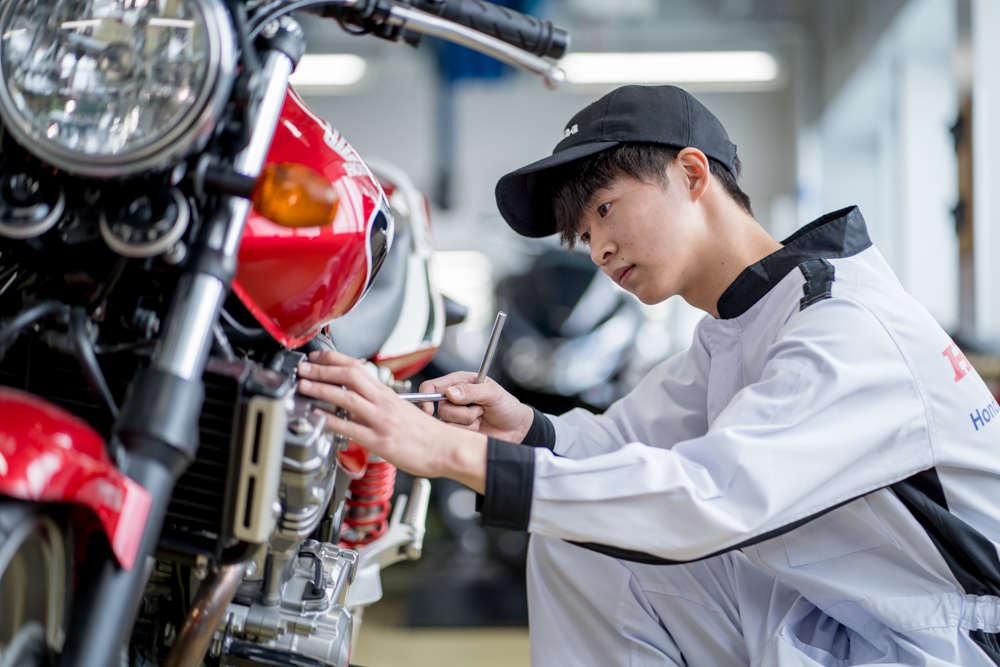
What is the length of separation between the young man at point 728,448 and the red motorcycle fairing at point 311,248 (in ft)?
0.19

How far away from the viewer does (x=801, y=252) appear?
1.10 meters

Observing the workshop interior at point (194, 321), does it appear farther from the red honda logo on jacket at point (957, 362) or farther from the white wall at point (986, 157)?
the white wall at point (986, 157)

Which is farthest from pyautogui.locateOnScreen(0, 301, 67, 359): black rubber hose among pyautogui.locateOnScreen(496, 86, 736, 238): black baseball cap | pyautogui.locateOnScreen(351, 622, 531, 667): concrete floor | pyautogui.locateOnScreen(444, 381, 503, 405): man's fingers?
pyautogui.locateOnScreen(351, 622, 531, 667): concrete floor

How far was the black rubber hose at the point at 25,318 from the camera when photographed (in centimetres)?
64

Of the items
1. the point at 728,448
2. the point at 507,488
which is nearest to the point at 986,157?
the point at 728,448

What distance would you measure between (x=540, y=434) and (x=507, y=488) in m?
0.45

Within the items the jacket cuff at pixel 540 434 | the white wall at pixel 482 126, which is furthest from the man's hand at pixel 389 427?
the white wall at pixel 482 126

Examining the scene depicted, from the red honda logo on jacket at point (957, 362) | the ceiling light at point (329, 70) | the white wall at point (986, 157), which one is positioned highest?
the ceiling light at point (329, 70)

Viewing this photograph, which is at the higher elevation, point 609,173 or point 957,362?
point 609,173

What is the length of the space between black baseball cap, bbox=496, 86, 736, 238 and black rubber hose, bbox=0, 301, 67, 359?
2.04 ft

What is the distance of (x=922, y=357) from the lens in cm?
94

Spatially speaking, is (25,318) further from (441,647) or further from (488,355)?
(441,647)

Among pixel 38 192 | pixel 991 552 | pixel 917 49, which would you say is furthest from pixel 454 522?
pixel 917 49

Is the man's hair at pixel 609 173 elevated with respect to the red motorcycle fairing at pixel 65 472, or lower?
elevated
